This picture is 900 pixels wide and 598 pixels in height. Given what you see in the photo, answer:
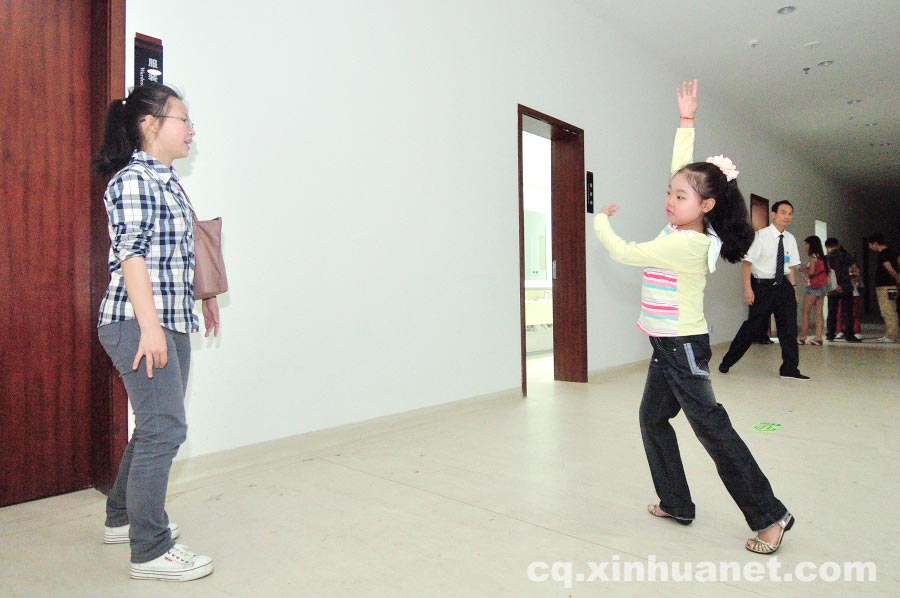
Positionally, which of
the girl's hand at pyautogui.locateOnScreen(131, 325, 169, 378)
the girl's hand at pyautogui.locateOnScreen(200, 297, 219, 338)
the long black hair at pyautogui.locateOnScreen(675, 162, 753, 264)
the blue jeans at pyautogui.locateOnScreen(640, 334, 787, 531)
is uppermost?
the long black hair at pyautogui.locateOnScreen(675, 162, 753, 264)

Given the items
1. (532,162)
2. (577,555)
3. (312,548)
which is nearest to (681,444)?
(577,555)

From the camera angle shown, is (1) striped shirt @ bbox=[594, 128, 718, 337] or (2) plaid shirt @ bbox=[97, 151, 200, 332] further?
(1) striped shirt @ bbox=[594, 128, 718, 337]

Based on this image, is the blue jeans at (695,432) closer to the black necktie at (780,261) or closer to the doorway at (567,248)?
the doorway at (567,248)

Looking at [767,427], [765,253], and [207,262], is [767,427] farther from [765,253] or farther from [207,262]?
[207,262]

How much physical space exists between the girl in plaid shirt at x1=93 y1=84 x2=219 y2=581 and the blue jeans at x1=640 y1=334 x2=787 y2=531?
130cm

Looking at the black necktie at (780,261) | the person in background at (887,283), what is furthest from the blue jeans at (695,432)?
the person in background at (887,283)

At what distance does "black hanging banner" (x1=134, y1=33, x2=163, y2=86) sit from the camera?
2.10 metres

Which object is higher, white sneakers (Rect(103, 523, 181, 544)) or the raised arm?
the raised arm

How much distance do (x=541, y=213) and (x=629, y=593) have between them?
734 cm

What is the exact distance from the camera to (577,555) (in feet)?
4.98

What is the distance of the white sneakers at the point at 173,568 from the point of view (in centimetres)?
141

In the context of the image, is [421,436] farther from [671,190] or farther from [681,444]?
[671,190]

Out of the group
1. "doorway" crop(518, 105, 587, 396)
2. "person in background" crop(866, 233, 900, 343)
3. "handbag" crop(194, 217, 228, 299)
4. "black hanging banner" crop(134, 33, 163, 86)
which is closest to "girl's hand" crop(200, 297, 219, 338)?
"handbag" crop(194, 217, 228, 299)

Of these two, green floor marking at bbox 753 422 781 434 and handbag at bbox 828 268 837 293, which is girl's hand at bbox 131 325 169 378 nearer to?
green floor marking at bbox 753 422 781 434
